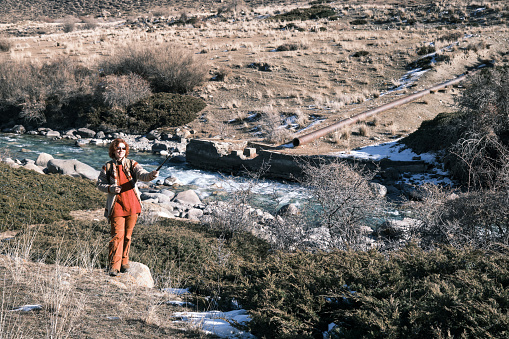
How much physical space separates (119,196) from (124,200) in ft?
0.26

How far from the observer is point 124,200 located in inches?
210

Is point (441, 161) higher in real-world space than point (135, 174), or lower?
lower

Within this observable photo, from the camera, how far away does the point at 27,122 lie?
23938 mm

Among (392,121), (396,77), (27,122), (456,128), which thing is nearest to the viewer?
(456,128)

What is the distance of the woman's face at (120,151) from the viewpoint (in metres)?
5.29

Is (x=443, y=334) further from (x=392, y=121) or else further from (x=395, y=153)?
(x=392, y=121)

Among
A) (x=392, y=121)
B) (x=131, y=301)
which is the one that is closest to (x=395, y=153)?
(x=392, y=121)

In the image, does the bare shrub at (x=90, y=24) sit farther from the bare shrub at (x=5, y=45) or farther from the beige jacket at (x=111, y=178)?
the beige jacket at (x=111, y=178)

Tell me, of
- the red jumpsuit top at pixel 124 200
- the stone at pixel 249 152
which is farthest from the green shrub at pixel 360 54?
the red jumpsuit top at pixel 124 200

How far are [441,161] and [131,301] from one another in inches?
523

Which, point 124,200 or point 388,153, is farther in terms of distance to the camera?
point 388,153

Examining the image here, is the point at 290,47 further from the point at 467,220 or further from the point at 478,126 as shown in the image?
the point at 467,220

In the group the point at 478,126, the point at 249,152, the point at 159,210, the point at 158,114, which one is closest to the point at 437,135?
the point at 478,126

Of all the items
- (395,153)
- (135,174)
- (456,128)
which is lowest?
(395,153)
